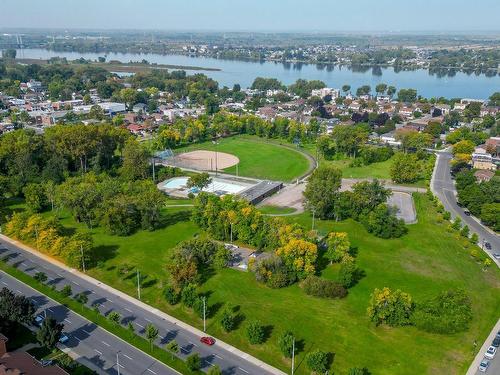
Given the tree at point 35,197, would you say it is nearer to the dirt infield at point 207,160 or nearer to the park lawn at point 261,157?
the dirt infield at point 207,160

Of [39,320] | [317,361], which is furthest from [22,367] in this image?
[317,361]

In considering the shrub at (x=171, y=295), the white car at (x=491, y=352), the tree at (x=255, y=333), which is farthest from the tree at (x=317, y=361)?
the shrub at (x=171, y=295)

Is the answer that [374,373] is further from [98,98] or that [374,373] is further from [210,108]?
[98,98]

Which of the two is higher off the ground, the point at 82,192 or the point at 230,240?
the point at 82,192

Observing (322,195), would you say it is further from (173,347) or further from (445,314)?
(173,347)

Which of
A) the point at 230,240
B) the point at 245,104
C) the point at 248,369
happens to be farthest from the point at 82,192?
the point at 245,104

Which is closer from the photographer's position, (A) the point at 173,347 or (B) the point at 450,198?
(A) the point at 173,347

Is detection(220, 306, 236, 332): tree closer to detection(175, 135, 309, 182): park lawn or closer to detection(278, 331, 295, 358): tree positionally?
detection(278, 331, 295, 358): tree
